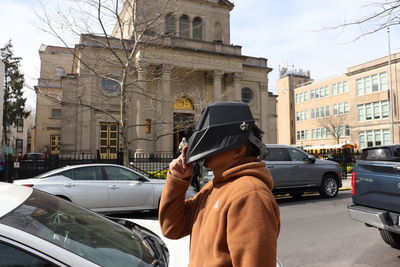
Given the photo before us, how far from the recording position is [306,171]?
10836 millimetres

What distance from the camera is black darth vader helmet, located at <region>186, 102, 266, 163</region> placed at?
1406 mm

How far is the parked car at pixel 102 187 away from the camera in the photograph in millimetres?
7773

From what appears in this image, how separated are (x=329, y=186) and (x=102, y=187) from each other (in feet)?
26.7

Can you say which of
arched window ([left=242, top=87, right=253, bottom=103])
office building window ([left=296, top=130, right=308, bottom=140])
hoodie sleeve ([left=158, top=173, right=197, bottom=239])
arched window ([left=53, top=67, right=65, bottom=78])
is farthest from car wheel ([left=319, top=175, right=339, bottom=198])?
office building window ([left=296, top=130, right=308, bottom=140])

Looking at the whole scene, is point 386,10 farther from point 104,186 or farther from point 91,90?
point 91,90

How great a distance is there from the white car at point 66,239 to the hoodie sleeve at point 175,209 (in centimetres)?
47

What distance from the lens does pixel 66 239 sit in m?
1.93

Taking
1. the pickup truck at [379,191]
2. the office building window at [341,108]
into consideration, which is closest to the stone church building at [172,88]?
the pickup truck at [379,191]

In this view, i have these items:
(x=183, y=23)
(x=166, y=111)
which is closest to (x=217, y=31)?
(x=183, y=23)

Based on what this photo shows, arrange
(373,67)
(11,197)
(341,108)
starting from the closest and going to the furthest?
(11,197) → (373,67) → (341,108)

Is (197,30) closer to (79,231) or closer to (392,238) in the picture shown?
(392,238)

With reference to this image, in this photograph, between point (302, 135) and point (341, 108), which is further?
point (302, 135)

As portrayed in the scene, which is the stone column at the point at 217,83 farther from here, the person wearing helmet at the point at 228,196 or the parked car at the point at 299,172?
the person wearing helmet at the point at 228,196

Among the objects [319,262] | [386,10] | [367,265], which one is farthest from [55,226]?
[386,10]
